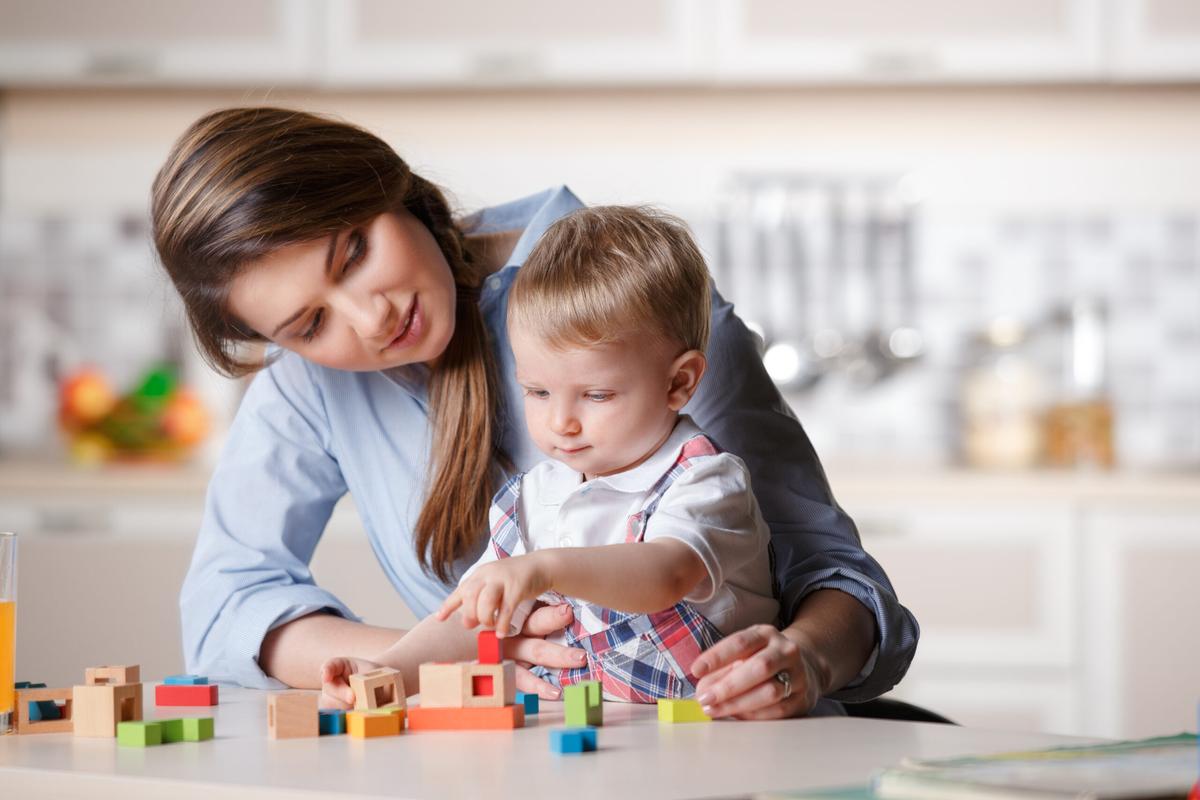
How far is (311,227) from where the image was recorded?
1267 millimetres

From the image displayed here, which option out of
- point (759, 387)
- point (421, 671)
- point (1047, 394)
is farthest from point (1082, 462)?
point (421, 671)

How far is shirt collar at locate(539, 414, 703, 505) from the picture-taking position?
3.79 ft

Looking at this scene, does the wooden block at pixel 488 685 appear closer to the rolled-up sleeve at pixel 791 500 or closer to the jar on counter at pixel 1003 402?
the rolled-up sleeve at pixel 791 500

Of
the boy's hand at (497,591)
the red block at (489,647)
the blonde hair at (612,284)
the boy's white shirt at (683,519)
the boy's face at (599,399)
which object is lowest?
the red block at (489,647)

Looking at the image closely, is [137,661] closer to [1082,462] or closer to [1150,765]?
[1082,462]

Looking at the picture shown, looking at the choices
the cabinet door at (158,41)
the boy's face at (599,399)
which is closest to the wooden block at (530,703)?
the boy's face at (599,399)

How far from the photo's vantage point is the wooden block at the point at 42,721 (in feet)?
3.26

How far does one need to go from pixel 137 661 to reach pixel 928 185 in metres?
2.11

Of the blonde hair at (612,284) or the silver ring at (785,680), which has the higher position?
the blonde hair at (612,284)

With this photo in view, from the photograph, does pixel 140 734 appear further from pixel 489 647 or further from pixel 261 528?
pixel 261 528

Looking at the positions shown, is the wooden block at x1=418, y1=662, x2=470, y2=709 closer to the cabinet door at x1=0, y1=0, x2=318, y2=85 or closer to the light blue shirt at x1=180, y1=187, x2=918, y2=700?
the light blue shirt at x1=180, y1=187, x2=918, y2=700

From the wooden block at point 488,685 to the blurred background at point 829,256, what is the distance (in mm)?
2022

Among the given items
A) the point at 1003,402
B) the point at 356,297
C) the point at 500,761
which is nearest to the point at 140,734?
the point at 500,761

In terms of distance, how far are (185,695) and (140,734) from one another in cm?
21
